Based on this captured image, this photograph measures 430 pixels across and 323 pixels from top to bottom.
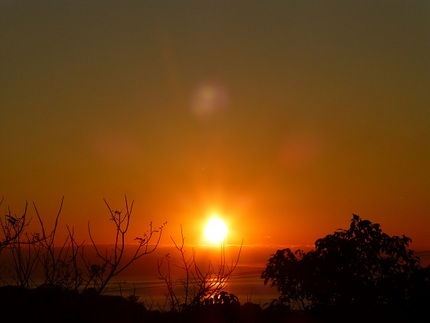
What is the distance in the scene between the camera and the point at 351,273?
15070 millimetres

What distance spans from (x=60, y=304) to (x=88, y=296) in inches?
27.3

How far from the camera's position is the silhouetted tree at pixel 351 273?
1462 cm

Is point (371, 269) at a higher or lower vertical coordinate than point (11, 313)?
higher

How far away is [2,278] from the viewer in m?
10.1

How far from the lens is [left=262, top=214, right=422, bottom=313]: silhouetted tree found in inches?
576

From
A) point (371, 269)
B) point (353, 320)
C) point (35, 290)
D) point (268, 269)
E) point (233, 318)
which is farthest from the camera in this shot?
point (268, 269)

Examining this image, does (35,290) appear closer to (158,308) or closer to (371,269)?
(158,308)

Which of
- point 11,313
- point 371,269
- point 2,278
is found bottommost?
point 11,313

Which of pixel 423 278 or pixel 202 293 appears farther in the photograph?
pixel 423 278

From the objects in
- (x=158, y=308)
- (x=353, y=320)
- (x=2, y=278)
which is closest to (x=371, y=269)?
(x=353, y=320)

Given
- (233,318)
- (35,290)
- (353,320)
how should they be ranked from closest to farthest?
(35,290) < (233,318) < (353,320)

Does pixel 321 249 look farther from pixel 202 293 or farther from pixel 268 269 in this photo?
pixel 202 293

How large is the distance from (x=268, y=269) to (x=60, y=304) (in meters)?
8.27

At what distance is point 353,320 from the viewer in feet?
42.0
